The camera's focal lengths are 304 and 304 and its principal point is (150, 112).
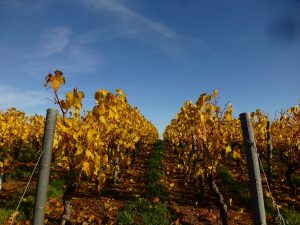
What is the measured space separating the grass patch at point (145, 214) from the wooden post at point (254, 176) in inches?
171

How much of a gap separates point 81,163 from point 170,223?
3268mm

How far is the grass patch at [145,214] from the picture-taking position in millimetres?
7129

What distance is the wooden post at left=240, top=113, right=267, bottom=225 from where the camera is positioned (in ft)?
9.99

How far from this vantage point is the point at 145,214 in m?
7.66

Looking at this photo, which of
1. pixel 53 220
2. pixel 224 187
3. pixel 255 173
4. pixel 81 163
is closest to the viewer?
pixel 255 173

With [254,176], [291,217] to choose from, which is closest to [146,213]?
[291,217]

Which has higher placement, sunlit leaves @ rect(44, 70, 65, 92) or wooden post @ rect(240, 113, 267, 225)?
sunlit leaves @ rect(44, 70, 65, 92)

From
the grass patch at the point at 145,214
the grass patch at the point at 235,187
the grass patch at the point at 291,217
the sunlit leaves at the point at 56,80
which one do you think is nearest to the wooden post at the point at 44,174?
the sunlit leaves at the point at 56,80

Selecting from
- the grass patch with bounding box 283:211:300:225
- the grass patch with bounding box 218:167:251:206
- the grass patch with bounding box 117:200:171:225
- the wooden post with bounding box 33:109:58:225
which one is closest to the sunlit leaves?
the wooden post with bounding box 33:109:58:225

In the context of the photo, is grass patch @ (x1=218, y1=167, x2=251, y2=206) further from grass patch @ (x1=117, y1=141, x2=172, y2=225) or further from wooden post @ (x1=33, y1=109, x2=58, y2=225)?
wooden post @ (x1=33, y1=109, x2=58, y2=225)

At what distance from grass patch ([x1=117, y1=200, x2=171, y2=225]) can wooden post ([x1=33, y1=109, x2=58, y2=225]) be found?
4235 millimetres

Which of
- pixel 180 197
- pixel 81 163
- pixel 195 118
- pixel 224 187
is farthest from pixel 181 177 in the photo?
pixel 81 163

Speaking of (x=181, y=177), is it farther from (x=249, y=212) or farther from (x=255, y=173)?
(x=255, y=173)

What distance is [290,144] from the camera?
473 inches
